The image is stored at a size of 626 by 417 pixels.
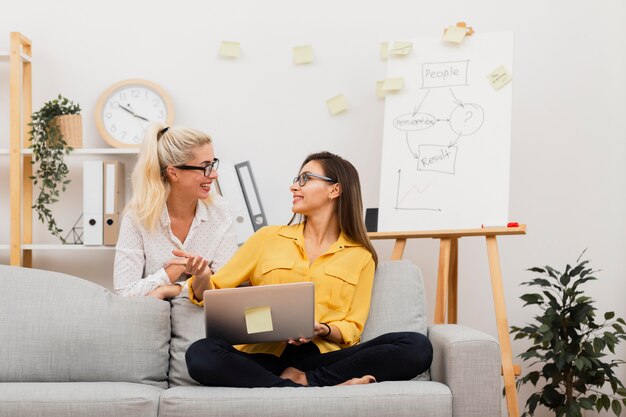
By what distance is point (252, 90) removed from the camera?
3719mm

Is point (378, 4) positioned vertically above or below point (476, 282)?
above

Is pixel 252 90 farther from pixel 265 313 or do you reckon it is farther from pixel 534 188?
pixel 265 313

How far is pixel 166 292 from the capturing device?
271 centimetres

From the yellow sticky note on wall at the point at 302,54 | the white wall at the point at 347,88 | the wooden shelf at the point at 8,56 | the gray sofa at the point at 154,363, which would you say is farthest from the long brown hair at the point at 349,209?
the wooden shelf at the point at 8,56

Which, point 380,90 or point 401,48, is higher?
point 401,48

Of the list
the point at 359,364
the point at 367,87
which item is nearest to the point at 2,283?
the point at 359,364

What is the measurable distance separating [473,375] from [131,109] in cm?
200

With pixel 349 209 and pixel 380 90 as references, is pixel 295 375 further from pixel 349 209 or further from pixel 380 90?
pixel 380 90

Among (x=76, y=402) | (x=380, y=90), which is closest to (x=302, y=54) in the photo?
(x=380, y=90)

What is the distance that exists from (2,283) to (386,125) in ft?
5.21

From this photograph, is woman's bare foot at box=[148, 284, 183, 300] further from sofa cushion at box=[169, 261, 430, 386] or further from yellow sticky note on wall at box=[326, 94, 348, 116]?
yellow sticky note on wall at box=[326, 94, 348, 116]

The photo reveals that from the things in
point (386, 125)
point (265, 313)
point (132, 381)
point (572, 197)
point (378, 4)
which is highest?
point (378, 4)

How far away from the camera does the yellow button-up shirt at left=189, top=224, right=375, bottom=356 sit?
2.58 metres

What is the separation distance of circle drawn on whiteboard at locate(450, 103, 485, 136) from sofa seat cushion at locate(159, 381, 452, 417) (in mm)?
1273
